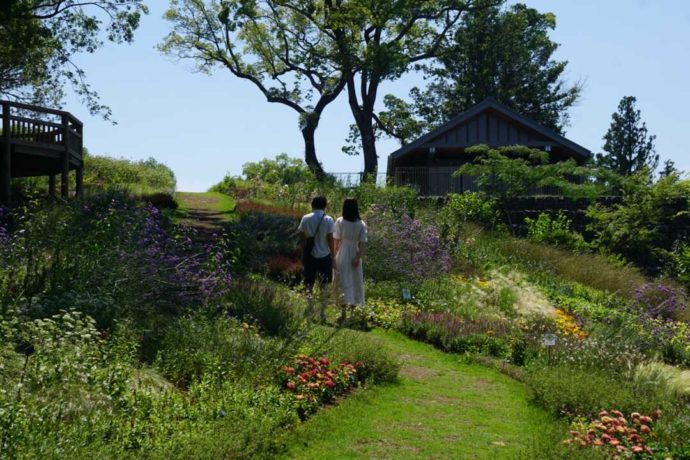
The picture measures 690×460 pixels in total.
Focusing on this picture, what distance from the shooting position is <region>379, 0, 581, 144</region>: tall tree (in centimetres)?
4756

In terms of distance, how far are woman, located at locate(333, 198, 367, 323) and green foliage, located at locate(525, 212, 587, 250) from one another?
1081cm

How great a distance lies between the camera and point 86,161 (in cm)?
3584

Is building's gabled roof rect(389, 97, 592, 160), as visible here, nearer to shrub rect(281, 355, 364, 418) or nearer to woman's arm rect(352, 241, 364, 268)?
woman's arm rect(352, 241, 364, 268)

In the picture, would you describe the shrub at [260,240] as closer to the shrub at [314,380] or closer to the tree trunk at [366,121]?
the shrub at [314,380]

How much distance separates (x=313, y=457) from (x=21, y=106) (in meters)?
16.1

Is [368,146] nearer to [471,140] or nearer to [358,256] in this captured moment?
[471,140]

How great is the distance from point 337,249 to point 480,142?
20.1m

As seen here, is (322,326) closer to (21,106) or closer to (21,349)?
(21,349)

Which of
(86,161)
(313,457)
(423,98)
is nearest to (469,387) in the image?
(313,457)

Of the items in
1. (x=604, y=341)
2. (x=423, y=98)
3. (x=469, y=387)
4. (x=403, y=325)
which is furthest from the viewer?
(x=423, y=98)

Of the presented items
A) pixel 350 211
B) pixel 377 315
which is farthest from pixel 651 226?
pixel 350 211

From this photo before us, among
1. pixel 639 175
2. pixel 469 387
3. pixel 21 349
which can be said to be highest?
pixel 639 175

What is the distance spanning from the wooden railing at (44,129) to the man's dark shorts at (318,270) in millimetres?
10138

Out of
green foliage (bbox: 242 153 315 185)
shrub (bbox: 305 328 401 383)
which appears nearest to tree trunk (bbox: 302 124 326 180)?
green foliage (bbox: 242 153 315 185)
